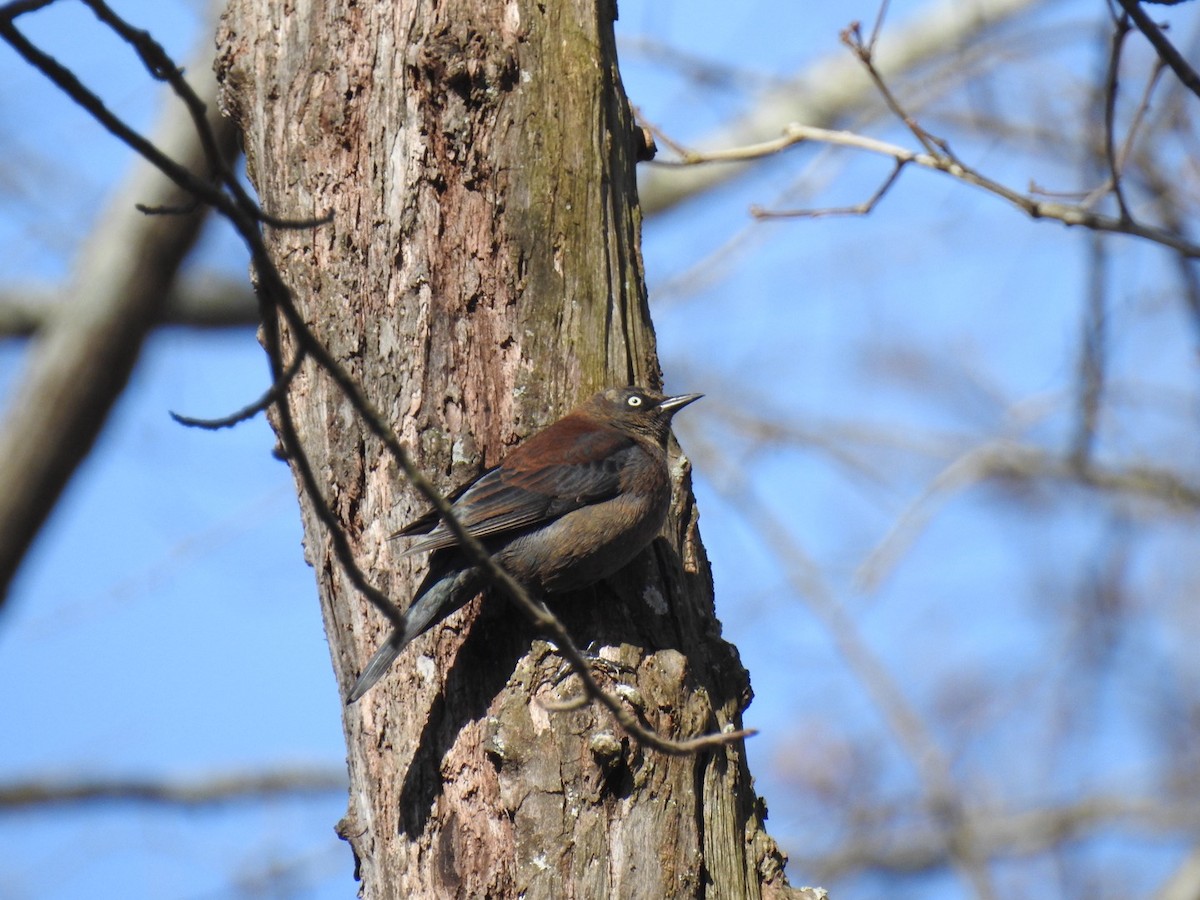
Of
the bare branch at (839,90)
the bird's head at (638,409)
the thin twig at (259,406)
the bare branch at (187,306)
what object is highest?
the bare branch at (839,90)

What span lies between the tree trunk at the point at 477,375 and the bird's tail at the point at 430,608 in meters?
0.12

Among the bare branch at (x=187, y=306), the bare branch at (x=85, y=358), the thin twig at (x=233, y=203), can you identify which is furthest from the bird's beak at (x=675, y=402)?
the bare branch at (x=187, y=306)

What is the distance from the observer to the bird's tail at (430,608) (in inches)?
134

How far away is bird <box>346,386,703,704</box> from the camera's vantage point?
3525 mm

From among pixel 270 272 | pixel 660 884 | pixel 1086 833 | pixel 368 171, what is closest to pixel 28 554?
pixel 368 171

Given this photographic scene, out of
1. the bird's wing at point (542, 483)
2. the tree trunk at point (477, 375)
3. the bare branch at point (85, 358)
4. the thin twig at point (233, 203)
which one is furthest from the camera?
the bare branch at point (85, 358)

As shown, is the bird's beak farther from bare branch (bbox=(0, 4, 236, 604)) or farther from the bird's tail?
bare branch (bbox=(0, 4, 236, 604))

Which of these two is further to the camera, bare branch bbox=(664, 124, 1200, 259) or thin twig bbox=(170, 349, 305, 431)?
bare branch bbox=(664, 124, 1200, 259)

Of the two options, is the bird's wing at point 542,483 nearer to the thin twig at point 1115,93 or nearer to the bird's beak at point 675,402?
the bird's beak at point 675,402

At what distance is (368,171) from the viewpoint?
12.8 ft

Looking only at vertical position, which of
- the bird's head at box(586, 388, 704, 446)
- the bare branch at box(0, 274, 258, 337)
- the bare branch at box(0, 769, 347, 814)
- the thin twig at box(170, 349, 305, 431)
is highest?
the bare branch at box(0, 274, 258, 337)

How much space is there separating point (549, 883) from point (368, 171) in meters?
2.19

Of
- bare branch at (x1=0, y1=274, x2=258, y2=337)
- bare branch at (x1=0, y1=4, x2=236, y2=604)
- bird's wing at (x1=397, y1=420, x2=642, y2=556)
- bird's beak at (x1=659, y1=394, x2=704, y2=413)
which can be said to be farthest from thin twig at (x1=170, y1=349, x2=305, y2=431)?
bare branch at (x1=0, y1=274, x2=258, y2=337)

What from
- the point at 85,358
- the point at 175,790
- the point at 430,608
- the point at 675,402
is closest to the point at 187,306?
the point at 85,358
